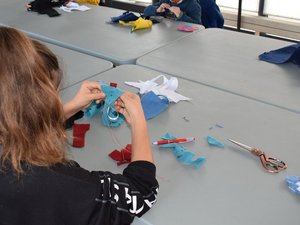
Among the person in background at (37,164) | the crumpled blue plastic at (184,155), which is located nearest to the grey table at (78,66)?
the crumpled blue plastic at (184,155)

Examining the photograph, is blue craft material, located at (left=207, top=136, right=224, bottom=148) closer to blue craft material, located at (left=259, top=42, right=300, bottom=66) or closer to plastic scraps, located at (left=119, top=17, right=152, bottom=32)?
blue craft material, located at (left=259, top=42, right=300, bottom=66)

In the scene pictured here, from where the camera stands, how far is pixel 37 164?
0.73 metres

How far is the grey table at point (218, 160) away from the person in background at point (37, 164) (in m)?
0.11

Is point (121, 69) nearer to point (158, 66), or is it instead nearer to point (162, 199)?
point (158, 66)

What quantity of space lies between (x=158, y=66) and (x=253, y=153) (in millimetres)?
675

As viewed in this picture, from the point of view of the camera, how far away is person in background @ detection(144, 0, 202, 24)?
88.5 inches

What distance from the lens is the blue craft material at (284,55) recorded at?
5.23ft

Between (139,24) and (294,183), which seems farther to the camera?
(139,24)

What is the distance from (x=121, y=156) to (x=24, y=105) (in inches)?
13.6

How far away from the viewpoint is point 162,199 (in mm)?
863

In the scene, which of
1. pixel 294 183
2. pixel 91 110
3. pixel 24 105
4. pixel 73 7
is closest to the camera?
pixel 24 105

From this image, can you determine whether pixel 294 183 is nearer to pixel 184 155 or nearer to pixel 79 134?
pixel 184 155

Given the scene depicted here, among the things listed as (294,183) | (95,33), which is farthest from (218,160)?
(95,33)

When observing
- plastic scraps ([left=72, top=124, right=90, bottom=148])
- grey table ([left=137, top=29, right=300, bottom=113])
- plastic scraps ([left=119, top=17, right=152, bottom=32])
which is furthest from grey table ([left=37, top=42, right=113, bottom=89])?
plastic scraps ([left=119, top=17, right=152, bottom=32])
